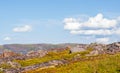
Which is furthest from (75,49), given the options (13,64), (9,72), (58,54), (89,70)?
(89,70)

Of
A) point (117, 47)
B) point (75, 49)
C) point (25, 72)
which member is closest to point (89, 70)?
point (25, 72)

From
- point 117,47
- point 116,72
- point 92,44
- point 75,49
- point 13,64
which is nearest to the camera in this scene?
point 116,72

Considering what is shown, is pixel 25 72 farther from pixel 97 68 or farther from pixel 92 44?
pixel 92 44

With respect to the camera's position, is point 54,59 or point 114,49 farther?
point 114,49

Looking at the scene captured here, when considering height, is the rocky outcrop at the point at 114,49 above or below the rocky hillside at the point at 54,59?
above

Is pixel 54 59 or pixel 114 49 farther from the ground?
pixel 114 49

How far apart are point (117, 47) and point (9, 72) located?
5998 centimetres

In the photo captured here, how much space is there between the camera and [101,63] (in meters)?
57.5

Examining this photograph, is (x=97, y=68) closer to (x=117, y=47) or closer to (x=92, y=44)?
(x=117, y=47)

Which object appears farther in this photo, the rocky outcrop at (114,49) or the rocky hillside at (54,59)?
the rocky outcrop at (114,49)

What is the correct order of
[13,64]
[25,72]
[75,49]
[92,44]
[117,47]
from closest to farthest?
[25,72] < [13,64] < [117,47] < [75,49] < [92,44]

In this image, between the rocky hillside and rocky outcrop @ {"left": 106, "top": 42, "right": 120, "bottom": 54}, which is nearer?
the rocky hillside

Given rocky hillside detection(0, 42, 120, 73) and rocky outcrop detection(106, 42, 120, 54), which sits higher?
rocky outcrop detection(106, 42, 120, 54)

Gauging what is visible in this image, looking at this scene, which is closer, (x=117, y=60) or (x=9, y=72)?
(x=117, y=60)
